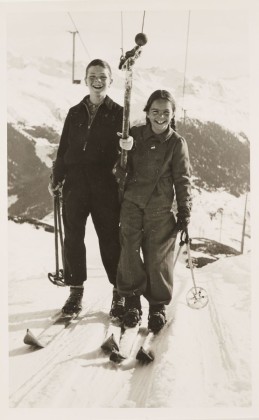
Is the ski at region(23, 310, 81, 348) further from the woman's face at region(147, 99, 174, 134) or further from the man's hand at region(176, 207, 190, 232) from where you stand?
the woman's face at region(147, 99, 174, 134)

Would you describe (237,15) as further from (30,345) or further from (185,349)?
(30,345)

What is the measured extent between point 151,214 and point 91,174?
0.35 m

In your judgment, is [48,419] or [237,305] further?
[237,305]

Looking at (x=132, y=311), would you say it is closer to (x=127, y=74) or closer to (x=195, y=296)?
(x=195, y=296)

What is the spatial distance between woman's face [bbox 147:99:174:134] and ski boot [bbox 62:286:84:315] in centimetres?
89

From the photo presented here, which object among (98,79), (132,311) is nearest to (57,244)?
(132,311)

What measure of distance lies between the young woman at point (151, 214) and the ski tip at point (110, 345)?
0.12 m

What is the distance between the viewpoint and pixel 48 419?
7.08ft

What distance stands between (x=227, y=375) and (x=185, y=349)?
0.70 feet

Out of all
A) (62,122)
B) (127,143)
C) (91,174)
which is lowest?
(91,174)

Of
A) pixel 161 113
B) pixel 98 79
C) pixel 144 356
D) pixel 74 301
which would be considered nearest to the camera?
pixel 144 356

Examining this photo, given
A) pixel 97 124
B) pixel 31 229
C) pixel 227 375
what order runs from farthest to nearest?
1. pixel 31 229
2. pixel 97 124
3. pixel 227 375

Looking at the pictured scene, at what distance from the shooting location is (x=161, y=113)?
2154 millimetres

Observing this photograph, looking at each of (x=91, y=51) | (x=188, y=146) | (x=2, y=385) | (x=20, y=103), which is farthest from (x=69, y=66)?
(x=2, y=385)
